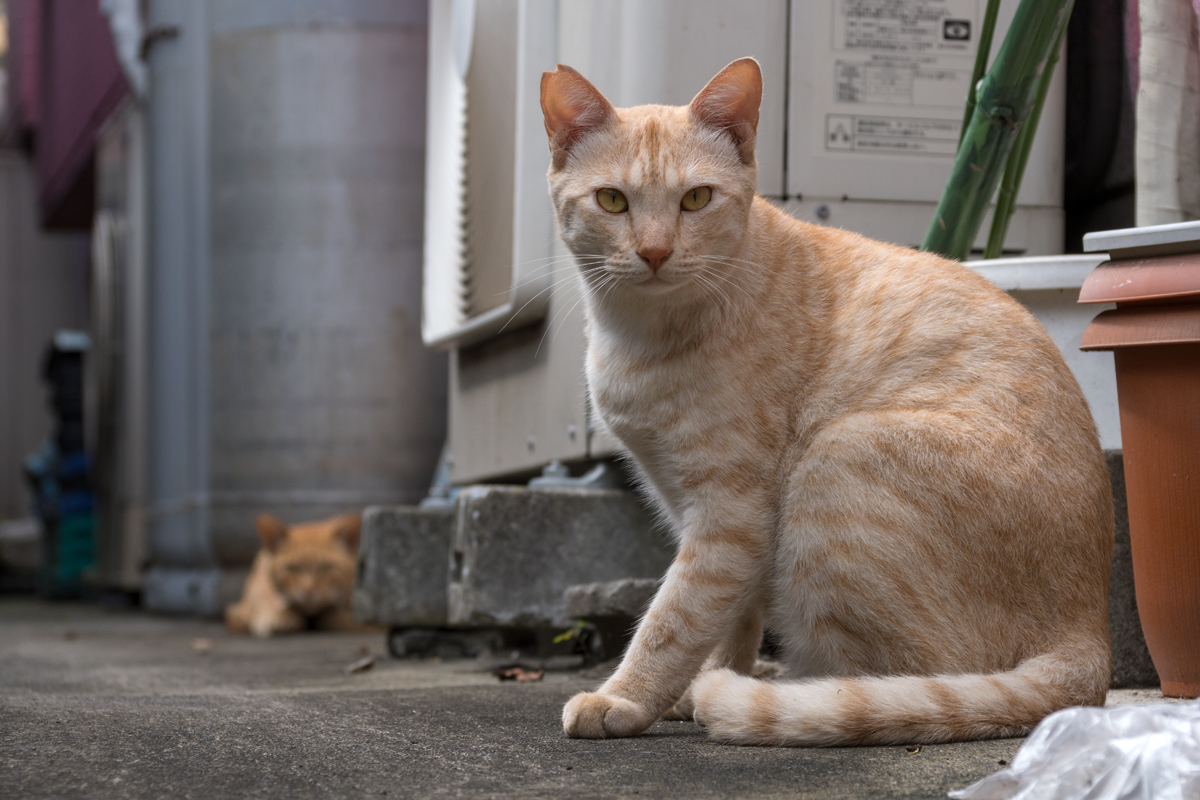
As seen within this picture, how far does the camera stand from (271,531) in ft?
18.4

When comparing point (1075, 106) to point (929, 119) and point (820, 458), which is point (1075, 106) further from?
point (820, 458)

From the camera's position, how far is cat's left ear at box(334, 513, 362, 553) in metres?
5.68

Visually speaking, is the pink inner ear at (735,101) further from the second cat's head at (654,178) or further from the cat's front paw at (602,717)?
the cat's front paw at (602,717)

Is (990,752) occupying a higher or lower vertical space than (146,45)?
lower

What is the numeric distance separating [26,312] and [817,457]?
13.6 metres

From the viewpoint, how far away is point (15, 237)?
13.6 m

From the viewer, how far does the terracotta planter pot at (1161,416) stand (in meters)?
1.95

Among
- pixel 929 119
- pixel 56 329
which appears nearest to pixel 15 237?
pixel 56 329

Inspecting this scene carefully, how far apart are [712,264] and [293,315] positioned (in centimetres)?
441

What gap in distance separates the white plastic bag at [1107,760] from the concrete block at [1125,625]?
1041mm

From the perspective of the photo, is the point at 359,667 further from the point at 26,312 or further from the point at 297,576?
the point at 26,312

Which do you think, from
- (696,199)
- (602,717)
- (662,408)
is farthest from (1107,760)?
(696,199)

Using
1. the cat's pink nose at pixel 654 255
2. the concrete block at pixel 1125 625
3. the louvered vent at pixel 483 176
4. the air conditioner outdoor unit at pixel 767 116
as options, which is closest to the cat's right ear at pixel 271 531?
the louvered vent at pixel 483 176

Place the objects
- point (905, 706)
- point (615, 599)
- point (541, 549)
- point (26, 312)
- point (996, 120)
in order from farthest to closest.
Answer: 1. point (26, 312)
2. point (541, 549)
3. point (615, 599)
4. point (996, 120)
5. point (905, 706)
